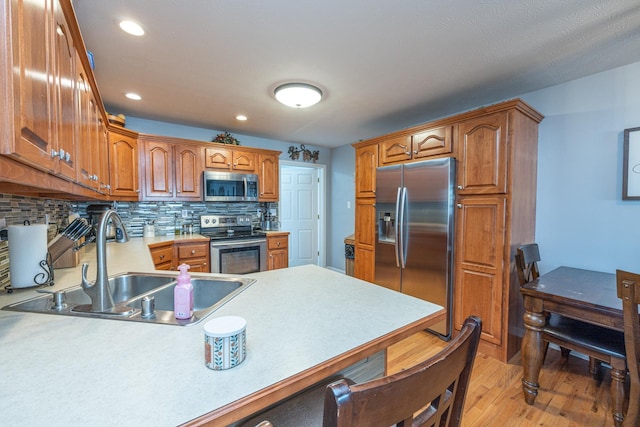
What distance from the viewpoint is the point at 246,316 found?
991mm

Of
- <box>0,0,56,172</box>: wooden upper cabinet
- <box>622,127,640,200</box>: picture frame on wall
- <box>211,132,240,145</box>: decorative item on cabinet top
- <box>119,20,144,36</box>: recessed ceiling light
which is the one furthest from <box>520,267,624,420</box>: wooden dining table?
<box>211,132,240,145</box>: decorative item on cabinet top

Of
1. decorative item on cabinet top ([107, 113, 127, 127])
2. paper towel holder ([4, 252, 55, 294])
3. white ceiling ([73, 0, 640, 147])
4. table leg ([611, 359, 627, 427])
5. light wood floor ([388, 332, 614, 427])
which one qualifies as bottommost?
light wood floor ([388, 332, 614, 427])

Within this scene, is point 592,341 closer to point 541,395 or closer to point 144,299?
point 541,395

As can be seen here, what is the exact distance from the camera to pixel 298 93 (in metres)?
2.39

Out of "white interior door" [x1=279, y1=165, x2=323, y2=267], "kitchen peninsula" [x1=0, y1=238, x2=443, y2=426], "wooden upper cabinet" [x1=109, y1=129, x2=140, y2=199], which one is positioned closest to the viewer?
"kitchen peninsula" [x1=0, y1=238, x2=443, y2=426]

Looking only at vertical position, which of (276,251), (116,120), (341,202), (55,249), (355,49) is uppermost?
(355,49)

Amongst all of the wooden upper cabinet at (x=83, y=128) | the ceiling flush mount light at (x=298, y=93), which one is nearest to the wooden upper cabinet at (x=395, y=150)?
the ceiling flush mount light at (x=298, y=93)

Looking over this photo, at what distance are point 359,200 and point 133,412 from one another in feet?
10.2

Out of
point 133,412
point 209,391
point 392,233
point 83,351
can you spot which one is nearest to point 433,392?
point 209,391

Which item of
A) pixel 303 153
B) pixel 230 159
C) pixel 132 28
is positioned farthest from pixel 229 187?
pixel 132 28

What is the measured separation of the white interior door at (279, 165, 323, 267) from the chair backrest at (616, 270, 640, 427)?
13.5ft

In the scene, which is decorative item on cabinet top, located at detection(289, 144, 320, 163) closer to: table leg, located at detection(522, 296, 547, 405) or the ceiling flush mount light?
the ceiling flush mount light

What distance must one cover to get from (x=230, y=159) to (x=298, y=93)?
1.72 m

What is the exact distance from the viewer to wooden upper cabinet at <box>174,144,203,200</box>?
3406 mm
